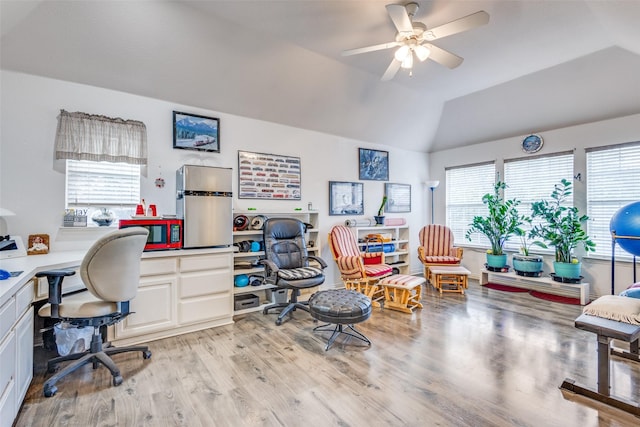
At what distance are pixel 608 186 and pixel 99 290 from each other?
19.8 ft

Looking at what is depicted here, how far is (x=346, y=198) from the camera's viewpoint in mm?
5102

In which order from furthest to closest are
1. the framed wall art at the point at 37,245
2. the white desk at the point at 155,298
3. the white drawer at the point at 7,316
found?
the framed wall art at the point at 37,245 < the white desk at the point at 155,298 < the white drawer at the point at 7,316

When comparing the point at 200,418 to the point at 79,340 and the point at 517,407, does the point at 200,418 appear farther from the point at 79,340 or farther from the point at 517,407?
the point at 517,407

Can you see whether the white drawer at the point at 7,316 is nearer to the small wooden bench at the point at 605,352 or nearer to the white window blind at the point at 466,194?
the small wooden bench at the point at 605,352

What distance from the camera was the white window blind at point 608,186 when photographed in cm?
401

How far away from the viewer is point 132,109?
10.8 ft

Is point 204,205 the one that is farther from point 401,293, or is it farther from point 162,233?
point 401,293

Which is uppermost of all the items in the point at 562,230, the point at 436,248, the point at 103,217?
the point at 103,217

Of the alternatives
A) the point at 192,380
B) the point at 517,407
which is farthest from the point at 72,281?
the point at 517,407

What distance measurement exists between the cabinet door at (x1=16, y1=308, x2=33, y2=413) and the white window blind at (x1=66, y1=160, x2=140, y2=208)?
1351 mm

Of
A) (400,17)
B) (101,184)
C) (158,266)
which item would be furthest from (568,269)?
(101,184)

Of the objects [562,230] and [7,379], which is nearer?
[7,379]

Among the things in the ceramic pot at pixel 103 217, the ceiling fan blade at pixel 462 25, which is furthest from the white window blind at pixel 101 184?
the ceiling fan blade at pixel 462 25

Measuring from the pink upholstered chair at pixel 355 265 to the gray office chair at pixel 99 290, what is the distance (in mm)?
2524
